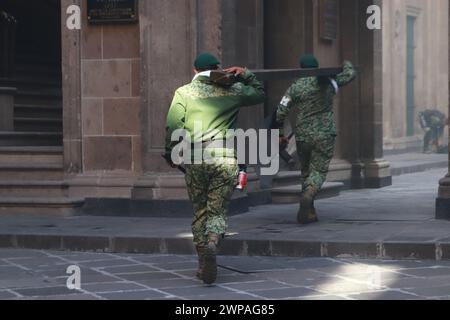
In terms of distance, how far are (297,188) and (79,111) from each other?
3.26 meters

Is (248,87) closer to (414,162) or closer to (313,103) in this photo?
(313,103)

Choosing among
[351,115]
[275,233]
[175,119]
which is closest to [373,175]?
[351,115]

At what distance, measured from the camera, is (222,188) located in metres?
9.05

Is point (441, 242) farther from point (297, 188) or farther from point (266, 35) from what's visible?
point (266, 35)

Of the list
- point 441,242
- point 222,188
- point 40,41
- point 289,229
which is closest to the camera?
point 222,188

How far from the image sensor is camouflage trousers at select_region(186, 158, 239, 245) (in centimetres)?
903

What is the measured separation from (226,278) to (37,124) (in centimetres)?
854

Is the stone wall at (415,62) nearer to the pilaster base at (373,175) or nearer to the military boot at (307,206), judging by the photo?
the pilaster base at (373,175)

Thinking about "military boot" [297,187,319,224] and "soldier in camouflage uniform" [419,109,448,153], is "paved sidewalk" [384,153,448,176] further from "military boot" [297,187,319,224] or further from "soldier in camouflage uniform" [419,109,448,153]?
"military boot" [297,187,319,224]

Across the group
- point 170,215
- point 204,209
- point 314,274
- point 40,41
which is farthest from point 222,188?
point 40,41

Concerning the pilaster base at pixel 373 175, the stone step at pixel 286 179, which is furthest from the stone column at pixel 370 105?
the stone step at pixel 286 179

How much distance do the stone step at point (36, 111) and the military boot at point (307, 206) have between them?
6.59 meters

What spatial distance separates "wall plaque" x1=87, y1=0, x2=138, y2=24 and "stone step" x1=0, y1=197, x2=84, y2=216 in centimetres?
228

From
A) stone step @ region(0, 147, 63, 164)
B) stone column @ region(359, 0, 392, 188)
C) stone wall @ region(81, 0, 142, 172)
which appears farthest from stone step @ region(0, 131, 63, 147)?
stone column @ region(359, 0, 392, 188)
